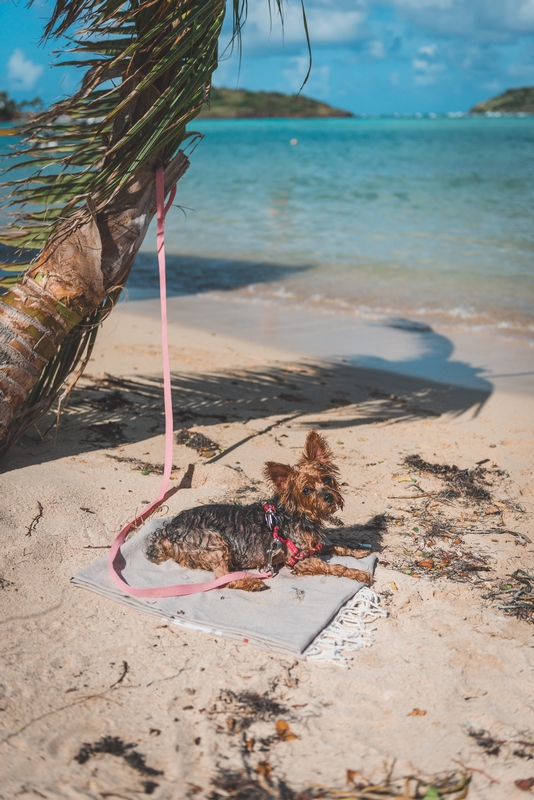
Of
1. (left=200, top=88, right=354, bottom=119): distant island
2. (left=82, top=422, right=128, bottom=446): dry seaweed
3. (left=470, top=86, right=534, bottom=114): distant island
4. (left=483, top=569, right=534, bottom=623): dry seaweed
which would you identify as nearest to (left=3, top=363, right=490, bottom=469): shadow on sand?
(left=82, top=422, right=128, bottom=446): dry seaweed

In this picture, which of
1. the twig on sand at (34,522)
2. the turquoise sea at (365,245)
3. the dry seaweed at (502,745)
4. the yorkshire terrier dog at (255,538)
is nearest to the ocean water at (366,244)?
the turquoise sea at (365,245)

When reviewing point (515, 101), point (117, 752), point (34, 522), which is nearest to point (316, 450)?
point (117, 752)

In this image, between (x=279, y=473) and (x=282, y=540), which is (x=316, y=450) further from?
(x=282, y=540)

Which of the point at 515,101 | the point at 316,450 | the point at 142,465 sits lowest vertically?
the point at 142,465

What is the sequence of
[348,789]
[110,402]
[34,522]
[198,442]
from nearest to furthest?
[348,789], [34,522], [198,442], [110,402]

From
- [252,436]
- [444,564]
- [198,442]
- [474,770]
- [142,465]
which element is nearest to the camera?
[474,770]

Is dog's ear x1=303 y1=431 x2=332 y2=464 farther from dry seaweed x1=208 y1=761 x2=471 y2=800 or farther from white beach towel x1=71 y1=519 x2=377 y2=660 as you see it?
dry seaweed x1=208 y1=761 x2=471 y2=800

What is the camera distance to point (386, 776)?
9.66 ft

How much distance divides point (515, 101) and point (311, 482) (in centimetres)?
18672

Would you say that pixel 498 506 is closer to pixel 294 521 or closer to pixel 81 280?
pixel 294 521

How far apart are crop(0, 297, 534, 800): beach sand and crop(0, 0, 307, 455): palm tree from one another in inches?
42.4

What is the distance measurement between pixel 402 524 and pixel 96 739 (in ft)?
9.46

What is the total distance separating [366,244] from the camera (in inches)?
737

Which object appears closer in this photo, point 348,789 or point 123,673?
point 348,789
